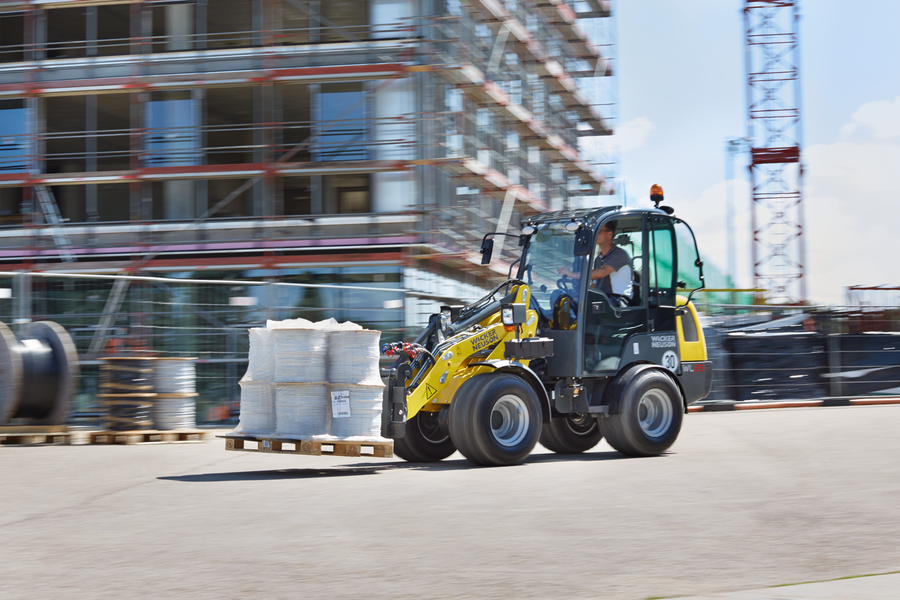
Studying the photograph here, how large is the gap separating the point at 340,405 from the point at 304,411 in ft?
1.13

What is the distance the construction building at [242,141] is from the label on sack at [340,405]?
1755 centimetres

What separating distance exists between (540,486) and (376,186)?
20.8 m

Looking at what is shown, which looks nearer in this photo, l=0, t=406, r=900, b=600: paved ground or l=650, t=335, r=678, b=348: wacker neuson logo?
l=0, t=406, r=900, b=600: paved ground

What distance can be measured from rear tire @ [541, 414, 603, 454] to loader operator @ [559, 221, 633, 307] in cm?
155

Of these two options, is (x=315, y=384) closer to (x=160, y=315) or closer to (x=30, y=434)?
(x=30, y=434)

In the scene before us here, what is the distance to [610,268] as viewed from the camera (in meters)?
10.2

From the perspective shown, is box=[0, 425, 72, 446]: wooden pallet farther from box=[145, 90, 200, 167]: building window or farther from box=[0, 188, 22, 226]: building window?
box=[0, 188, 22, 226]: building window

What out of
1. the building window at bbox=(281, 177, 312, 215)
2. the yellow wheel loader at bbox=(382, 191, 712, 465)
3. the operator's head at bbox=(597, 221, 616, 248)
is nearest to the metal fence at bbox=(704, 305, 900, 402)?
the yellow wheel loader at bbox=(382, 191, 712, 465)

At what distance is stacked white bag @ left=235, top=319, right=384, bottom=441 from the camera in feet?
30.2

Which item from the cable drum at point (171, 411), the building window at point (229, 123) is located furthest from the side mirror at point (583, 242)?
the building window at point (229, 123)

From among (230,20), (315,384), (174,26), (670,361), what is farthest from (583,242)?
(174,26)

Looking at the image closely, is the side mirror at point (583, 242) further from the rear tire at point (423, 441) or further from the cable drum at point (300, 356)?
the cable drum at point (300, 356)

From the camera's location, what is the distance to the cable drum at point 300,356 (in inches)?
367

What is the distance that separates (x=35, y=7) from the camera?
28578 millimetres
